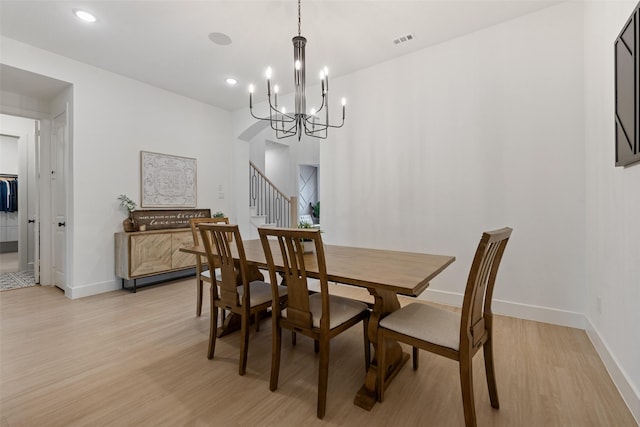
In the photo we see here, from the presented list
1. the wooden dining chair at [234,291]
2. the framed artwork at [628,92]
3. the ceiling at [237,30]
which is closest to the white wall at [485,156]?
the ceiling at [237,30]

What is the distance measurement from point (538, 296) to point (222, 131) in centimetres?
520

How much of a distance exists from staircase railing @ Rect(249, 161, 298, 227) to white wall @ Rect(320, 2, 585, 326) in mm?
2990

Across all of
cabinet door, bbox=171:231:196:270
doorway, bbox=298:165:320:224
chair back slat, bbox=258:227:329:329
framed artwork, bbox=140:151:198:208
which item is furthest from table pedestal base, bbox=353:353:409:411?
doorway, bbox=298:165:320:224

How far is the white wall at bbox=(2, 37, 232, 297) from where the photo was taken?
11.7 ft

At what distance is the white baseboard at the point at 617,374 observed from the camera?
1.52 meters

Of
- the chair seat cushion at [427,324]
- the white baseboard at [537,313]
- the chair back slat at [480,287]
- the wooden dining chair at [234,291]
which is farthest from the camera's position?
the white baseboard at [537,313]

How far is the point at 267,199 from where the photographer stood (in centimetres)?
687

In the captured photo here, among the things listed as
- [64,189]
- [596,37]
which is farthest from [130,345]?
[596,37]

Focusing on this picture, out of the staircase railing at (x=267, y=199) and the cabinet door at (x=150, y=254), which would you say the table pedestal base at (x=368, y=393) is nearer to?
the cabinet door at (x=150, y=254)

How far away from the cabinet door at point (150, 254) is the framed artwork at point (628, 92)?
4.65m

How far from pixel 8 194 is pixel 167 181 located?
521 cm

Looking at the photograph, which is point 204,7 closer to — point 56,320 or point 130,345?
point 130,345

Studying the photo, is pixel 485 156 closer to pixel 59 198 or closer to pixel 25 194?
pixel 59 198

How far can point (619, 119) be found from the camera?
1771mm
